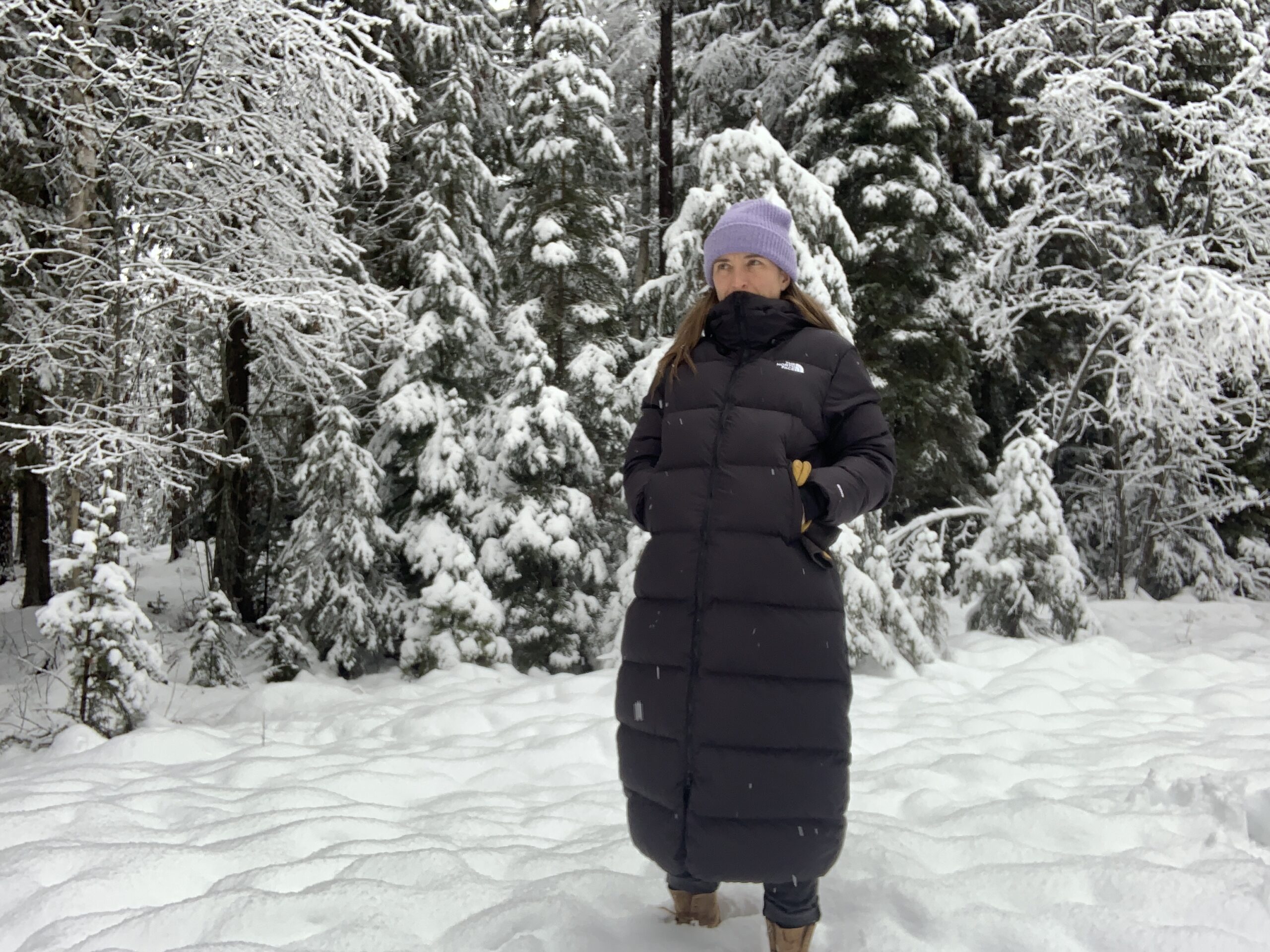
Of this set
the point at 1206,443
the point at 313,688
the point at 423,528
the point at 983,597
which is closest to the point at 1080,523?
the point at 1206,443

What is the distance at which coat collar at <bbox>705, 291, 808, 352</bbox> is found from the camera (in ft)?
8.94

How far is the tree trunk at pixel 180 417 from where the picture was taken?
7254 mm

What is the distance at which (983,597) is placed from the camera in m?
8.54

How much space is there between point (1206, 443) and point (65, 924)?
516 inches

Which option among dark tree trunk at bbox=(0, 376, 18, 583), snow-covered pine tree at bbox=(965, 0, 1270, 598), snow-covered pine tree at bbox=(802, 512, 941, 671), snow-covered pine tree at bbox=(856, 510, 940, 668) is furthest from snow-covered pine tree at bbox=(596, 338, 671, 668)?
dark tree trunk at bbox=(0, 376, 18, 583)

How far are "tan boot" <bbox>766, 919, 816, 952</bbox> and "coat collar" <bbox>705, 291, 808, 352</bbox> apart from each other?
5.51 ft

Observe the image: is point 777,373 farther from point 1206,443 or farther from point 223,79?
point 1206,443

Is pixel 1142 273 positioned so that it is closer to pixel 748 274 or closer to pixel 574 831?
pixel 748 274

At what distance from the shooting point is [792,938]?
2584 mm

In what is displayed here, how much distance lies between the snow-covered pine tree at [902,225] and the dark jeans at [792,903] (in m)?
9.80

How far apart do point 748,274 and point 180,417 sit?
9771mm

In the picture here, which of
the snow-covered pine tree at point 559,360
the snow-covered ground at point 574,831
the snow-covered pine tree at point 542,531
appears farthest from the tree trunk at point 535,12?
the snow-covered ground at point 574,831

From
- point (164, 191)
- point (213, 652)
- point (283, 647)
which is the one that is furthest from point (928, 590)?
point (164, 191)

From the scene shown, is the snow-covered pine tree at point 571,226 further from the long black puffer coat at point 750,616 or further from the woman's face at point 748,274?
the long black puffer coat at point 750,616
